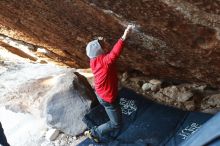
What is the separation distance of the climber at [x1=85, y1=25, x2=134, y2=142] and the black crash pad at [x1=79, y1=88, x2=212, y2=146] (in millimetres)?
374

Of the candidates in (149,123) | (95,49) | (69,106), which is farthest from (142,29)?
(69,106)

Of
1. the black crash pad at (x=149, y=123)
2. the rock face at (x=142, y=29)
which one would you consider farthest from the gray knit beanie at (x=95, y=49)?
the black crash pad at (x=149, y=123)

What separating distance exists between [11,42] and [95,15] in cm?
394

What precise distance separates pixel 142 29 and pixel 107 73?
73cm

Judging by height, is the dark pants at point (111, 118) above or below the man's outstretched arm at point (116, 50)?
below

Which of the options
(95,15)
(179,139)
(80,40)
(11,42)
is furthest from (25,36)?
(179,139)

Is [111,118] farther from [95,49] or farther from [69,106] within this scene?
[69,106]

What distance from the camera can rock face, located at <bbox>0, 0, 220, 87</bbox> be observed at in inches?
181

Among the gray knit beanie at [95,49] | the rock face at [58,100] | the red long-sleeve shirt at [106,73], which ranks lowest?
the rock face at [58,100]

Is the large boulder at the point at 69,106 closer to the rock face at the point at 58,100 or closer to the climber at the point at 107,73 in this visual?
the rock face at the point at 58,100

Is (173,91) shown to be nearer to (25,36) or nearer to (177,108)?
(177,108)

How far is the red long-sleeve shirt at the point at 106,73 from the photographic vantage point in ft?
16.7

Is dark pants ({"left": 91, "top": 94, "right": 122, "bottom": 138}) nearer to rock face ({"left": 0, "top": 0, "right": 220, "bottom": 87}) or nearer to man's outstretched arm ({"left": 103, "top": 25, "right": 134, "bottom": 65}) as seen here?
man's outstretched arm ({"left": 103, "top": 25, "right": 134, "bottom": 65})

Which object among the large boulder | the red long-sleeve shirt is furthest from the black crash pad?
the red long-sleeve shirt
